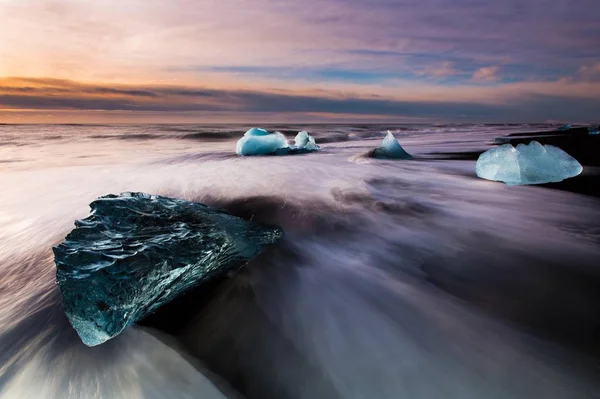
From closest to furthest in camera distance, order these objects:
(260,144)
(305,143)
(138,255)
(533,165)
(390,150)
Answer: (138,255) < (533,165) < (390,150) < (260,144) < (305,143)

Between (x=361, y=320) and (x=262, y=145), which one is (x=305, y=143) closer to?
(x=262, y=145)

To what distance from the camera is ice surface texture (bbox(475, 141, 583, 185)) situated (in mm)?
4570

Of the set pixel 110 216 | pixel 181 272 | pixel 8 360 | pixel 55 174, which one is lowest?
pixel 55 174

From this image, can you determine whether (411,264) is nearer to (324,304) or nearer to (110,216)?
(324,304)

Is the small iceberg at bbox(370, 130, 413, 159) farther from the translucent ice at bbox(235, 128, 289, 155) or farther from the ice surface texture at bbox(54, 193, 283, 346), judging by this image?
the ice surface texture at bbox(54, 193, 283, 346)

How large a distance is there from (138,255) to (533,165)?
17.0ft

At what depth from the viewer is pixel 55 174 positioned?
676cm

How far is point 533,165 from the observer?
4609 millimetres

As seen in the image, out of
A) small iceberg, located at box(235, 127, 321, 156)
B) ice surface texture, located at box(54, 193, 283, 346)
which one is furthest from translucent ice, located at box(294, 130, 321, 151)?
ice surface texture, located at box(54, 193, 283, 346)

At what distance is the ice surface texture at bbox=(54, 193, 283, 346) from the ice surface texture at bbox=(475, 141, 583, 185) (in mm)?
3934

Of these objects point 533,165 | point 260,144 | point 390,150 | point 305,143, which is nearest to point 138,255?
point 533,165

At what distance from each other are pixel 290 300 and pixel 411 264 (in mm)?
968

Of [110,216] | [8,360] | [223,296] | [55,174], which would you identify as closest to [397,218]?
[223,296]

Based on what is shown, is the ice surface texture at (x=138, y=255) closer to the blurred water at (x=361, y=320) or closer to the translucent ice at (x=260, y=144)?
the blurred water at (x=361, y=320)
